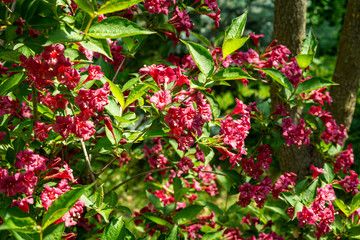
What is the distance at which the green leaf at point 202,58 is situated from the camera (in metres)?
1.41

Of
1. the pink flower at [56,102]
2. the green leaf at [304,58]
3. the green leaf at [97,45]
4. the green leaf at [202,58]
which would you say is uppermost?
the green leaf at [97,45]

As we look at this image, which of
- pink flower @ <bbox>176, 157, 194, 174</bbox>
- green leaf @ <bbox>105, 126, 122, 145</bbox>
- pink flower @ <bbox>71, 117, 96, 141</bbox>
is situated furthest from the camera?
pink flower @ <bbox>176, 157, 194, 174</bbox>

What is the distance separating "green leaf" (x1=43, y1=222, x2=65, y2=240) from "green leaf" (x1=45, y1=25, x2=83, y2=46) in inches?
20.5

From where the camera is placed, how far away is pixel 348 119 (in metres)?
3.02

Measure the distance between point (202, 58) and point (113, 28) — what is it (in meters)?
0.37

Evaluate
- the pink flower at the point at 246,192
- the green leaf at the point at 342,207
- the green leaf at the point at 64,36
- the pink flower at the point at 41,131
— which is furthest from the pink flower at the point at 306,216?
the green leaf at the point at 64,36

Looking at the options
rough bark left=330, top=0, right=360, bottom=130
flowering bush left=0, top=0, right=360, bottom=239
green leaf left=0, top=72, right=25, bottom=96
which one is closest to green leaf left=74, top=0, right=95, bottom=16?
flowering bush left=0, top=0, right=360, bottom=239

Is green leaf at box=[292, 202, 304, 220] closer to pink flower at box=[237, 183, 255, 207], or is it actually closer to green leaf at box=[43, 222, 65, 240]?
pink flower at box=[237, 183, 255, 207]

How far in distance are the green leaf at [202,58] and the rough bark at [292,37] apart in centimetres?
127

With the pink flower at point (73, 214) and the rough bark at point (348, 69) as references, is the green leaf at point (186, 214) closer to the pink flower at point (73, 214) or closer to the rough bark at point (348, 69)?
the pink flower at point (73, 214)

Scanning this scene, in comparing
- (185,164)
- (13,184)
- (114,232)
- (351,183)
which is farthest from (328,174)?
(13,184)

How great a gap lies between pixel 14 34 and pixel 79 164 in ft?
3.43

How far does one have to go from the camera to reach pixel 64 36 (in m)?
1.11

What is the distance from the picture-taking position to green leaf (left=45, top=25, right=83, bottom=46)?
109 cm
